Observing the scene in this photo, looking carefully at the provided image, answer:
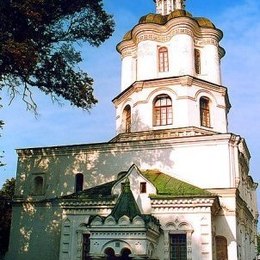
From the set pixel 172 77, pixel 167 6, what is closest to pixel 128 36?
pixel 167 6

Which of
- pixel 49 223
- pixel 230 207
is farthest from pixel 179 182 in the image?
pixel 49 223

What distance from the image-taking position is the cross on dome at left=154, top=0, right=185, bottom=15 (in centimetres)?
2853

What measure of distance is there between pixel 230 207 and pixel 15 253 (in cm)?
1110

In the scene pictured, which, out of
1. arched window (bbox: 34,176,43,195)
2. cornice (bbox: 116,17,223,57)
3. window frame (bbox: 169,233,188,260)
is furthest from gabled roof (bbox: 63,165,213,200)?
cornice (bbox: 116,17,223,57)

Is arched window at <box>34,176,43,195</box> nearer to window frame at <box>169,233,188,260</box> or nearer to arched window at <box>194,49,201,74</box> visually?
window frame at <box>169,233,188,260</box>

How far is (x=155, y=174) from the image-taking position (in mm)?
21672

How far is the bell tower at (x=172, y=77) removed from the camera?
24.3 meters

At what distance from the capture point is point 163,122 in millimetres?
24375

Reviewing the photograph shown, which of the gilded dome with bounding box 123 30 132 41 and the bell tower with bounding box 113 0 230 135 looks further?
the gilded dome with bounding box 123 30 132 41

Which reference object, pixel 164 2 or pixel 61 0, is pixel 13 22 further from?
pixel 164 2

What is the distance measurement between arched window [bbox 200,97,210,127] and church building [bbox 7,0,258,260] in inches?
2.3

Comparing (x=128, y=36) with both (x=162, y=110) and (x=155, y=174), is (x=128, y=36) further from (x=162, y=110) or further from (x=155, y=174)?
(x=155, y=174)

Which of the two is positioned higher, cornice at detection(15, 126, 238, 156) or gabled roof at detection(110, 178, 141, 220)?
cornice at detection(15, 126, 238, 156)

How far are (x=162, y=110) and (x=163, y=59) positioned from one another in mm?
3348
